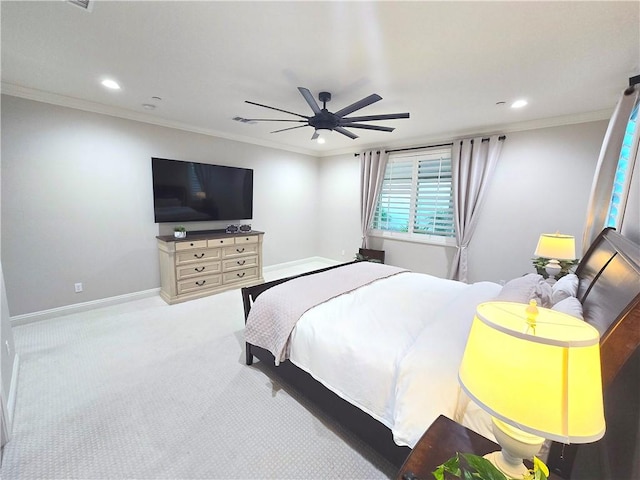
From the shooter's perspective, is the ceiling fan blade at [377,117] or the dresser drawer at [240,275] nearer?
the ceiling fan blade at [377,117]

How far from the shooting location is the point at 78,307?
3.29m

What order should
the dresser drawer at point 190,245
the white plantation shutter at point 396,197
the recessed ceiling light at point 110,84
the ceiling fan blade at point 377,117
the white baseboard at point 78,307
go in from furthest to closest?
the white plantation shutter at point 396,197 < the dresser drawer at point 190,245 < the white baseboard at point 78,307 < the recessed ceiling light at point 110,84 < the ceiling fan blade at point 377,117

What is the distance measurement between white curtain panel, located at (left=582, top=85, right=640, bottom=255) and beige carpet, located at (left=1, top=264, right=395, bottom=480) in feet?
8.53

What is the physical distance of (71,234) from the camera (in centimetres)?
320

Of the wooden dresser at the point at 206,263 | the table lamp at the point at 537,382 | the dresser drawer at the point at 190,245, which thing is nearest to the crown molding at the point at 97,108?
the wooden dresser at the point at 206,263

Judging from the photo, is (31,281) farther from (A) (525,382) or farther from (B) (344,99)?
(A) (525,382)

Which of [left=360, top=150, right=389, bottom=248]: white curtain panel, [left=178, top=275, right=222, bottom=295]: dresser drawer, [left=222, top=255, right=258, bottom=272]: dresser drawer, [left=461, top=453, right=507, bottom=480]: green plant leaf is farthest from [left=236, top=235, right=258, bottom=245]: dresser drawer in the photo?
[left=461, top=453, right=507, bottom=480]: green plant leaf

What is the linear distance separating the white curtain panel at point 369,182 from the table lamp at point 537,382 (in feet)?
14.6

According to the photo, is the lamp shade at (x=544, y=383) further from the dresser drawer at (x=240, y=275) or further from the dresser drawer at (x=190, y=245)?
the dresser drawer at (x=240, y=275)

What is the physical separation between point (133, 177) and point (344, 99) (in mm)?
2990

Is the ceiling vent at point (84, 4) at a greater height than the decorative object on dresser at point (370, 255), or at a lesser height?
greater

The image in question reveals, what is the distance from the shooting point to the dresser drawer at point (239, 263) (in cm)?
419

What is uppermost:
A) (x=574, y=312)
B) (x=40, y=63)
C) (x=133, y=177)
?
(x=40, y=63)

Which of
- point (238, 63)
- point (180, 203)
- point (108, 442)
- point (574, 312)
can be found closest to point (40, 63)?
point (238, 63)
